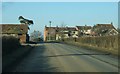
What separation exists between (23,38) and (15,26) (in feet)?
40.4

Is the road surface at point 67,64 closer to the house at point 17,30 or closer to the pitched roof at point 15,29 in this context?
the house at point 17,30

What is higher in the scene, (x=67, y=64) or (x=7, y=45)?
(x=7, y=45)

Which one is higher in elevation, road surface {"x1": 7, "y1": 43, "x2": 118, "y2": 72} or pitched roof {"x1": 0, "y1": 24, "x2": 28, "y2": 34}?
pitched roof {"x1": 0, "y1": 24, "x2": 28, "y2": 34}

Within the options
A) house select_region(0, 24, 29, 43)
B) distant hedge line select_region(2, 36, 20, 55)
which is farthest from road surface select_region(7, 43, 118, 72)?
house select_region(0, 24, 29, 43)

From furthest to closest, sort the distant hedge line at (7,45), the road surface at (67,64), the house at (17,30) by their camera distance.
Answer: the house at (17,30) < the distant hedge line at (7,45) < the road surface at (67,64)

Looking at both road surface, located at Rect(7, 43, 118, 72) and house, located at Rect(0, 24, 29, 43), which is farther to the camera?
house, located at Rect(0, 24, 29, 43)

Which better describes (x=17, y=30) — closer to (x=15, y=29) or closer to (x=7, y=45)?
(x=15, y=29)

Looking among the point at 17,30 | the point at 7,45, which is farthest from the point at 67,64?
the point at 17,30

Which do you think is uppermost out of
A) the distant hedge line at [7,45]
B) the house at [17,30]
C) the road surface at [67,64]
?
the house at [17,30]

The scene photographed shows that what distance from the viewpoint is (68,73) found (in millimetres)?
15875

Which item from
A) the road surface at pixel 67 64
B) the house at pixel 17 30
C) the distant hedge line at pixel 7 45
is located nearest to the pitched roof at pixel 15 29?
the house at pixel 17 30

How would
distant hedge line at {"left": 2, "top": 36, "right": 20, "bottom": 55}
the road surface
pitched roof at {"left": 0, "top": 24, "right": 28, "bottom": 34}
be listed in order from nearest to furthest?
1. the road surface
2. distant hedge line at {"left": 2, "top": 36, "right": 20, "bottom": 55}
3. pitched roof at {"left": 0, "top": 24, "right": 28, "bottom": 34}

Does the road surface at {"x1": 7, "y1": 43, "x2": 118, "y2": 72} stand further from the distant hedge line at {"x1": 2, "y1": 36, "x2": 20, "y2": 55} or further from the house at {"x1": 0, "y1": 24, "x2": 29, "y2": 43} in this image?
the house at {"x1": 0, "y1": 24, "x2": 29, "y2": 43}

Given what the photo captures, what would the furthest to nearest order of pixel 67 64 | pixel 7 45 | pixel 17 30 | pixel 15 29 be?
pixel 15 29 < pixel 17 30 < pixel 7 45 < pixel 67 64
